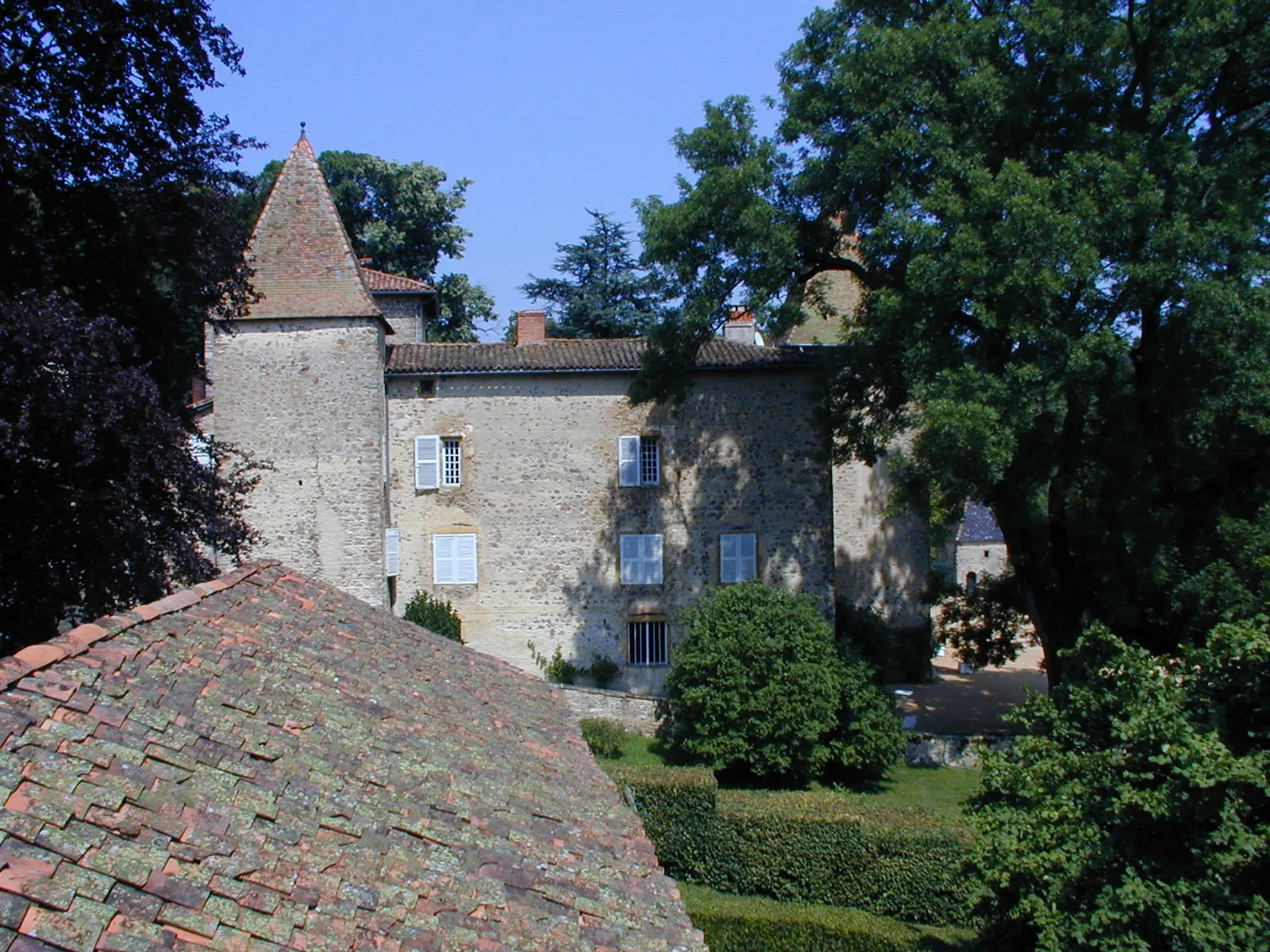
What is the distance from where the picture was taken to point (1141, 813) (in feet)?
29.9

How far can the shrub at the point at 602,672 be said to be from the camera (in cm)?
2623

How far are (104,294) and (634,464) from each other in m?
14.7

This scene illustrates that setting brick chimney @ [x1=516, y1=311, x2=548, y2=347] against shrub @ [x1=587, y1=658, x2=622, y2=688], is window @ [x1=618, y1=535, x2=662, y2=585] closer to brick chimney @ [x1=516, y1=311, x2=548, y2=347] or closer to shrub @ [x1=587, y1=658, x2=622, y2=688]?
shrub @ [x1=587, y1=658, x2=622, y2=688]

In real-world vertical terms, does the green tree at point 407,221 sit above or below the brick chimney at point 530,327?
above

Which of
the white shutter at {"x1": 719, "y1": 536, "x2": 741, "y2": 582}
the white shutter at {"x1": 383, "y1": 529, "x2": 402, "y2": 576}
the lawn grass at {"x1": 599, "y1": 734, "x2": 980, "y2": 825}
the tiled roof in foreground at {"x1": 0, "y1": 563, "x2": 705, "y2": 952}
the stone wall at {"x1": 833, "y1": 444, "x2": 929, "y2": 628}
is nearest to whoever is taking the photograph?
the tiled roof in foreground at {"x1": 0, "y1": 563, "x2": 705, "y2": 952}

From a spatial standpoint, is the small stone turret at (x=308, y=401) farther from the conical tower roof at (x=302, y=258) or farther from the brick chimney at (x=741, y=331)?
the brick chimney at (x=741, y=331)

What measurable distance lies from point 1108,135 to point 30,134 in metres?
15.9

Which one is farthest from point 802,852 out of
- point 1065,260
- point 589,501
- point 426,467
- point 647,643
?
point 426,467

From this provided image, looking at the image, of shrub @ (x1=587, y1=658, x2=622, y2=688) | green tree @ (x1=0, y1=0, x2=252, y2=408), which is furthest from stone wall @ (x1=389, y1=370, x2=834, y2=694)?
green tree @ (x1=0, y1=0, x2=252, y2=408)

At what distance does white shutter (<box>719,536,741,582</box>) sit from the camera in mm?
26703

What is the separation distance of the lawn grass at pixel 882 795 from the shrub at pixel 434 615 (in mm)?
5176

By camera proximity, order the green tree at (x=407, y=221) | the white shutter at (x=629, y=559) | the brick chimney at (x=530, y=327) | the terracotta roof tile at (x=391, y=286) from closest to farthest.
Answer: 1. the white shutter at (x=629, y=559)
2. the brick chimney at (x=530, y=327)
3. the terracotta roof tile at (x=391, y=286)
4. the green tree at (x=407, y=221)

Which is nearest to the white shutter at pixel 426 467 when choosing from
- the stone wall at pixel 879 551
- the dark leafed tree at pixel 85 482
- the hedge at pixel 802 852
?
the hedge at pixel 802 852

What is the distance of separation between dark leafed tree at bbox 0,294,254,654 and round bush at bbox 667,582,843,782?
10.6 m
